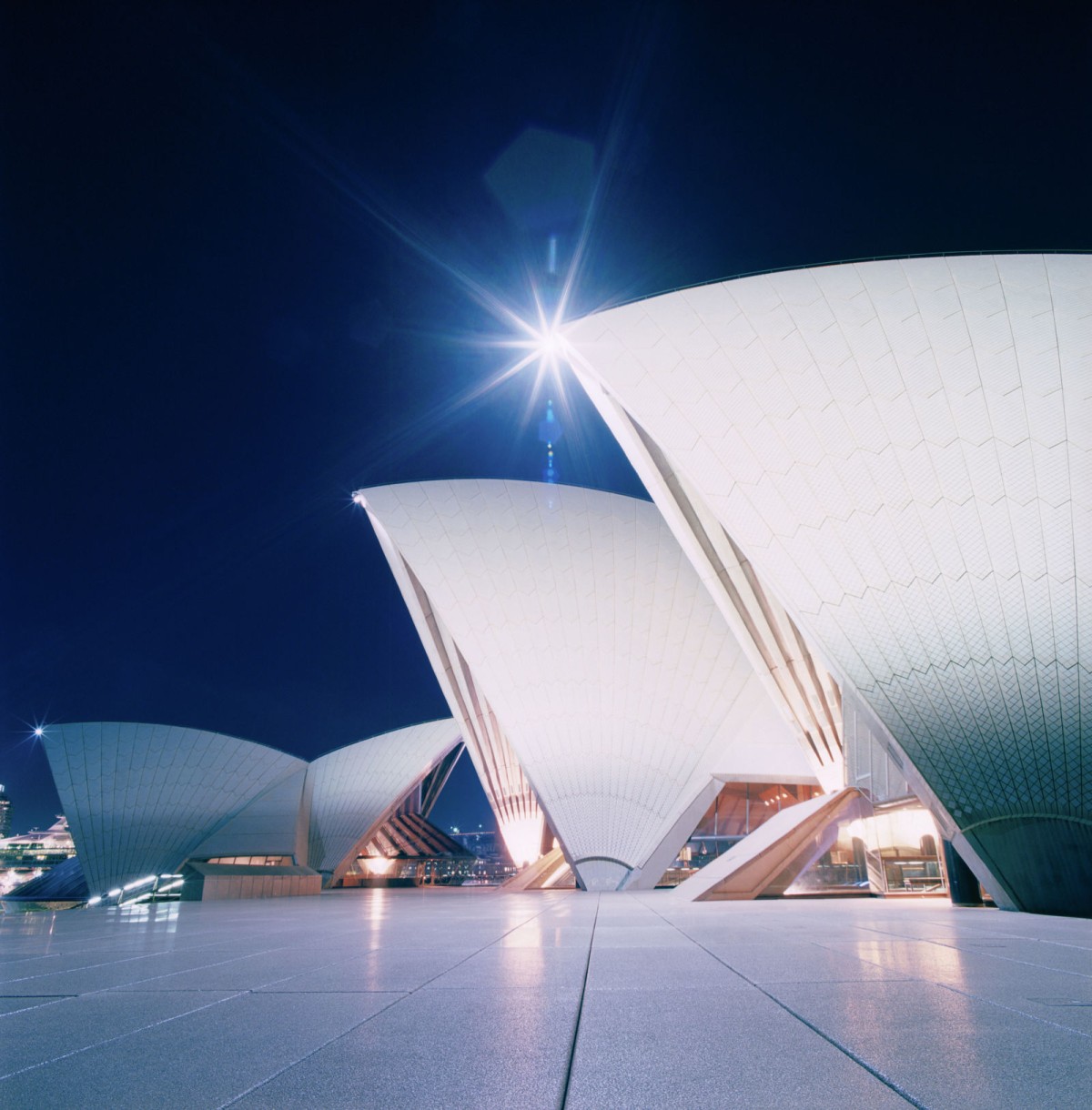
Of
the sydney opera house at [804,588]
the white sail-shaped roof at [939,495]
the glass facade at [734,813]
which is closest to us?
the white sail-shaped roof at [939,495]

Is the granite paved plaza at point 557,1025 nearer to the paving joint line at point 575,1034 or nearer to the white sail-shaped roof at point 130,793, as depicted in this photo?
the paving joint line at point 575,1034

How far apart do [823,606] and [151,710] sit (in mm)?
66238

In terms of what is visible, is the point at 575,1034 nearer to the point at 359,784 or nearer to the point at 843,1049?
the point at 843,1049

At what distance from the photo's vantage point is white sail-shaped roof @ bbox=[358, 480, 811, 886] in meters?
17.8

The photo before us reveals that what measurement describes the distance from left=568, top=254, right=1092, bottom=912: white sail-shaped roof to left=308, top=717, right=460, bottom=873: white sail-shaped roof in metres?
24.0

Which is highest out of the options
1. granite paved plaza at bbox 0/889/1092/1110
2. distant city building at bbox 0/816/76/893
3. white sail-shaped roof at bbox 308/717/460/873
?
white sail-shaped roof at bbox 308/717/460/873

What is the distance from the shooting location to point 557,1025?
213cm

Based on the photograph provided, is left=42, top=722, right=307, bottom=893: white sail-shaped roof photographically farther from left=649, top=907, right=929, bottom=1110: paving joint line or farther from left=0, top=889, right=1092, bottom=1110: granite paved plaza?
left=649, top=907, right=929, bottom=1110: paving joint line

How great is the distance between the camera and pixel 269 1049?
1.89 metres

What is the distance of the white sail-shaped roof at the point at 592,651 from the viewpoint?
17.8 metres

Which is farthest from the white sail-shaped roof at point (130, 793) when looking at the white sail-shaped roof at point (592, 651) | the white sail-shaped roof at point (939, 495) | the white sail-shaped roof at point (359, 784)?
the white sail-shaped roof at point (939, 495)

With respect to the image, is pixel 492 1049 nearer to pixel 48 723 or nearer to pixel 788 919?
pixel 788 919

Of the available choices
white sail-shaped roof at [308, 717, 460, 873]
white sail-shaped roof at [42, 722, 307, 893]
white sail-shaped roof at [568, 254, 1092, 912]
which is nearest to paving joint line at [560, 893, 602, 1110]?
white sail-shaped roof at [568, 254, 1092, 912]

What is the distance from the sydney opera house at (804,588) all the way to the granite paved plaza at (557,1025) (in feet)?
14.1
